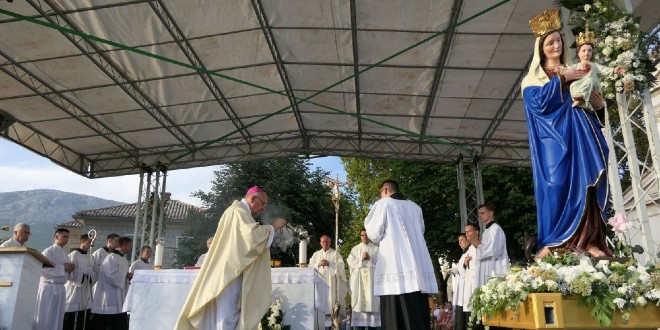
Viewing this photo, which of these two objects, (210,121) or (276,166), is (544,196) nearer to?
(210,121)

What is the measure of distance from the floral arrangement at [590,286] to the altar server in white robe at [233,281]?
262 cm

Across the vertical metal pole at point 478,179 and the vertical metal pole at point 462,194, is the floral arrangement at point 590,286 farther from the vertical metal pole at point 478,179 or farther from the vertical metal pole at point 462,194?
the vertical metal pole at point 462,194

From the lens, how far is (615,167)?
5.30 metres

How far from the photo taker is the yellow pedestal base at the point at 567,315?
2.80 metres

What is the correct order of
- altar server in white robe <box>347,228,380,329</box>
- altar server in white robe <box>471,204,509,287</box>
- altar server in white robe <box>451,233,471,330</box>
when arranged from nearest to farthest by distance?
altar server in white robe <box>471,204,509,287</box>
altar server in white robe <box>451,233,471,330</box>
altar server in white robe <box>347,228,380,329</box>

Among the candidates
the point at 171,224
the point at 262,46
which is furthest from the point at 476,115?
the point at 171,224

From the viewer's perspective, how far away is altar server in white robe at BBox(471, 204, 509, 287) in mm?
6738

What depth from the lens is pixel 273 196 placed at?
76.1ft

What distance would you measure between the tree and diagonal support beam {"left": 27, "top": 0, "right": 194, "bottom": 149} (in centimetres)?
896

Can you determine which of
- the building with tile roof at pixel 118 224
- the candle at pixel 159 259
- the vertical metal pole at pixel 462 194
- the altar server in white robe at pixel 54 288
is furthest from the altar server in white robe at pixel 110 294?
the building with tile roof at pixel 118 224

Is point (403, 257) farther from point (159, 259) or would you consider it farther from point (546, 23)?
point (159, 259)

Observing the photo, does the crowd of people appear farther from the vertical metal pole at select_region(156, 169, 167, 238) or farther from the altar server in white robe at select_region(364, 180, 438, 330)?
the vertical metal pole at select_region(156, 169, 167, 238)

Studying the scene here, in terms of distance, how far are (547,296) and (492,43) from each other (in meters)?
8.20

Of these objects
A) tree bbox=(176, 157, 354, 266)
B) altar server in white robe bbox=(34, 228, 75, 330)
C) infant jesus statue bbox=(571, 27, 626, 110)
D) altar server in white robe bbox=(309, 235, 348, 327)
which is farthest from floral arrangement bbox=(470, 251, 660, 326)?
tree bbox=(176, 157, 354, 266)
